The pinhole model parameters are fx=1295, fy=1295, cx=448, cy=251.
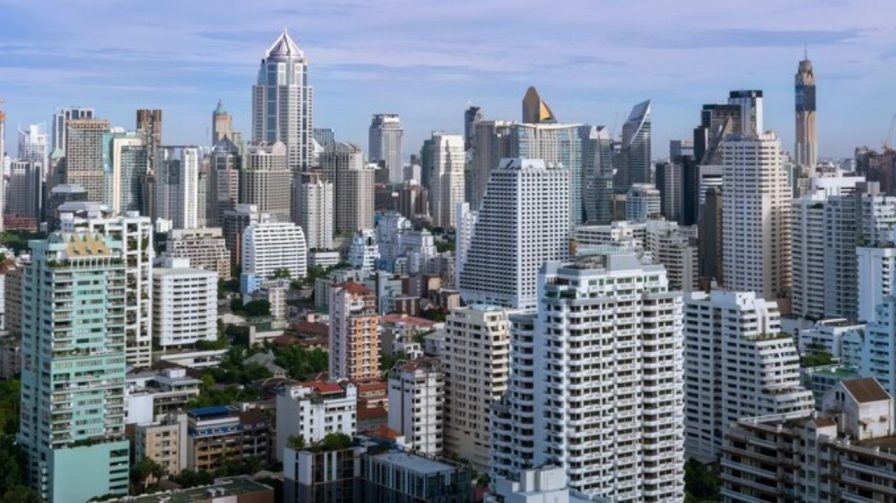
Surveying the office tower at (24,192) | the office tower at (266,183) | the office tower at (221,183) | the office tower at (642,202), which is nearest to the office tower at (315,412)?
the office tower at (642,202)

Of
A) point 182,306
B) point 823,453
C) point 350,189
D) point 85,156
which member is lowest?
point 823,453

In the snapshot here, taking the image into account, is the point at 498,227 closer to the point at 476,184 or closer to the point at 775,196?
the point at 775,196

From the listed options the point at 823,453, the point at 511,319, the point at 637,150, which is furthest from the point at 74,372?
the point at 637,150

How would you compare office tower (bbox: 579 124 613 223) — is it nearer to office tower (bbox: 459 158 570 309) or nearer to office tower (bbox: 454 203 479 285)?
office tower (bbox: 454 203 479 285)

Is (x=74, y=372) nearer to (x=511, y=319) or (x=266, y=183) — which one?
(x=511, y=319)

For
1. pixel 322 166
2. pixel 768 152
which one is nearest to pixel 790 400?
pixel 768 152

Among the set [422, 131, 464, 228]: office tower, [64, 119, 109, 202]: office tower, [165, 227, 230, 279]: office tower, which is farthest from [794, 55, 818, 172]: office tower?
[64, 119, 109, 202]: office tower
